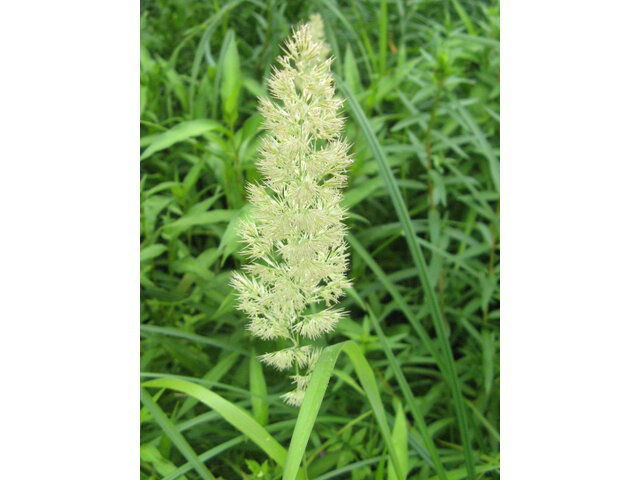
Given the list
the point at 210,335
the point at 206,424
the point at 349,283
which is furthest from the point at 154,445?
the point at 349,283

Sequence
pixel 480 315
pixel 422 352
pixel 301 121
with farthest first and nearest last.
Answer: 1. pixel 480 315
2. pixel 422 352
3. pixel 301 121

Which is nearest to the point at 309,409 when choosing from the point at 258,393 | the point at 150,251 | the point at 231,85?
the point at 258,393

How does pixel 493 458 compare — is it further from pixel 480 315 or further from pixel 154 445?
pixel 154 445

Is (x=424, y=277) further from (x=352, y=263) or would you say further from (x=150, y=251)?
(x=150, y=251)

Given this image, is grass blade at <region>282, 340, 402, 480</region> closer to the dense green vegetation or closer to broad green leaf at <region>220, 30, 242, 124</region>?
the dense green vegetation

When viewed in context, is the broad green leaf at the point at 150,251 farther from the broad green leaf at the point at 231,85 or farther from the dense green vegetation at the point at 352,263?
the broad green leaf at the point at 231,85
